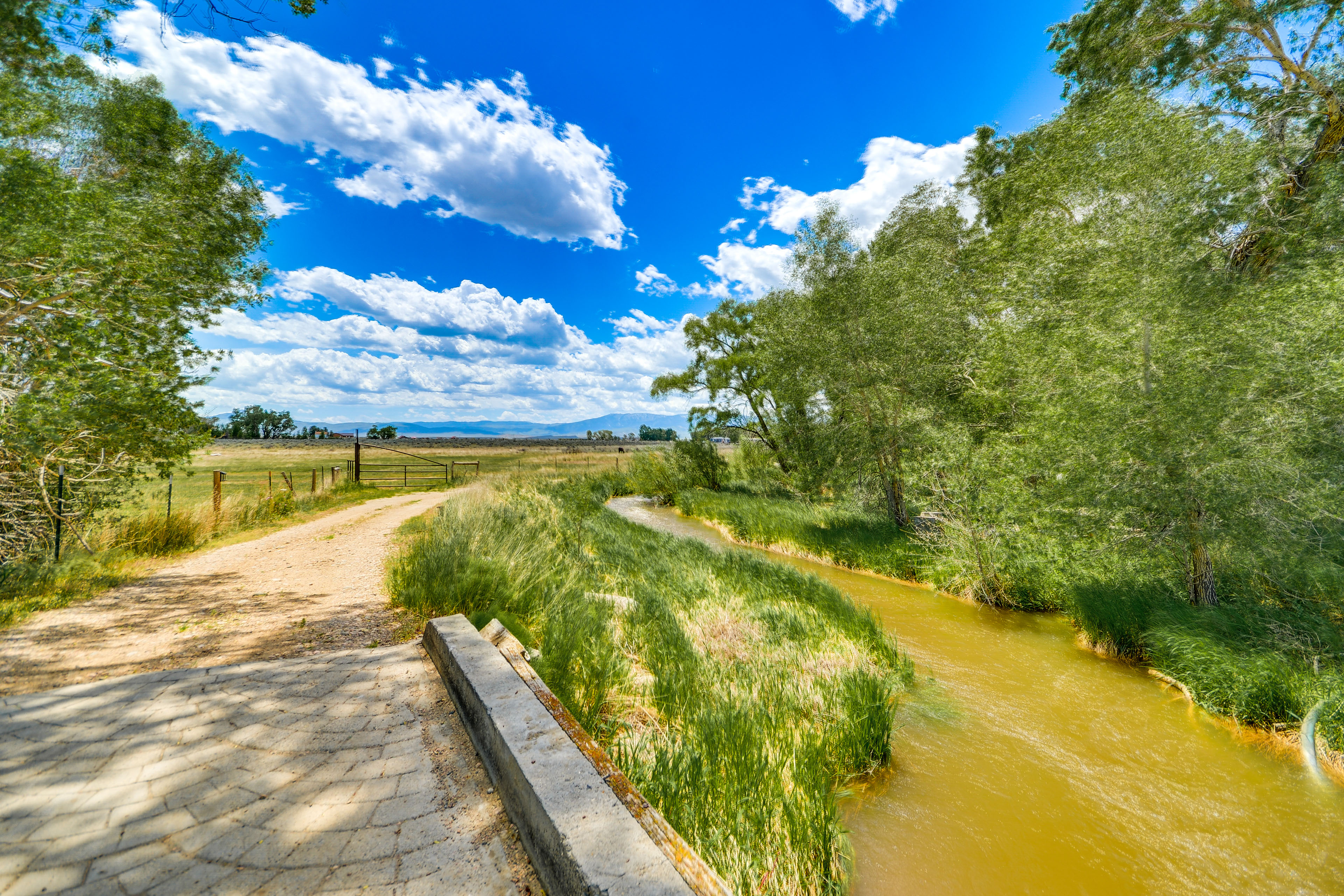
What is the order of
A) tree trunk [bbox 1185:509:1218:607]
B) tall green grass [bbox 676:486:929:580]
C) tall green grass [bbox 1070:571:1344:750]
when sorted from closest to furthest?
tall green grass [bbox 1070:571:1344:750] → tree trunk [bbox 1185:509:1218:607] → tall green grass [bbox 676:486:929:580]

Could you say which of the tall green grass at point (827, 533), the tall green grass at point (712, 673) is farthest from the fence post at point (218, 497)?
the tall green grass at point (827, 533)

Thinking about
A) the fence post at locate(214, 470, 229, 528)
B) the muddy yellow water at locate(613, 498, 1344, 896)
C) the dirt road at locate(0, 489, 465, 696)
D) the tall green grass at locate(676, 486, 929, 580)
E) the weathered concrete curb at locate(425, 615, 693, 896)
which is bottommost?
the muddy yellow water at locate(613, 498, 1344, 896)

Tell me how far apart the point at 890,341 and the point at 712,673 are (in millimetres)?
10815

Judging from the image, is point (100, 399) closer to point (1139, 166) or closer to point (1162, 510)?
point (1162, 510)

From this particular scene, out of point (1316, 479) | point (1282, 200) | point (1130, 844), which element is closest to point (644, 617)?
point (1130, 844)

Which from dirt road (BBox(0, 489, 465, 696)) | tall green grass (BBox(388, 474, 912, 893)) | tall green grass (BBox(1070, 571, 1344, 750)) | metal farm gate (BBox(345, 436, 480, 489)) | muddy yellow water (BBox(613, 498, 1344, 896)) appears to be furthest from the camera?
metal farm gate (BBox(345, 436, 480, 489))

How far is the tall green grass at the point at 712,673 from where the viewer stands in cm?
338

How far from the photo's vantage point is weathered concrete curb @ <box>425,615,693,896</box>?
1848 millimetres

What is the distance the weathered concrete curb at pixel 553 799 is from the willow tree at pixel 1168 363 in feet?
26.9

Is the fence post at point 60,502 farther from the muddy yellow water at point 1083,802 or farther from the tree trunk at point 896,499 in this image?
the tree trunk at point 896,499

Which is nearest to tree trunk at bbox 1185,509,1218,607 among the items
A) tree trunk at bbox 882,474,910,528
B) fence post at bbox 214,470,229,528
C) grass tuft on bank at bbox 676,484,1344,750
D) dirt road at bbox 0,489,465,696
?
grass tuft on bank at bbox 676,484,1344,750

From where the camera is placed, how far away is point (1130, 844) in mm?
4004

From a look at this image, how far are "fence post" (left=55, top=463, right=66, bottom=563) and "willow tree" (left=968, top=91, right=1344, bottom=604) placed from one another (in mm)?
15015

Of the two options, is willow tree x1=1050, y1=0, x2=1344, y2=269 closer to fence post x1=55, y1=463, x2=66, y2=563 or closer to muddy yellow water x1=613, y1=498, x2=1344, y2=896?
muddy yellow water x1=613, y1=498, x2=1344, y2=896
